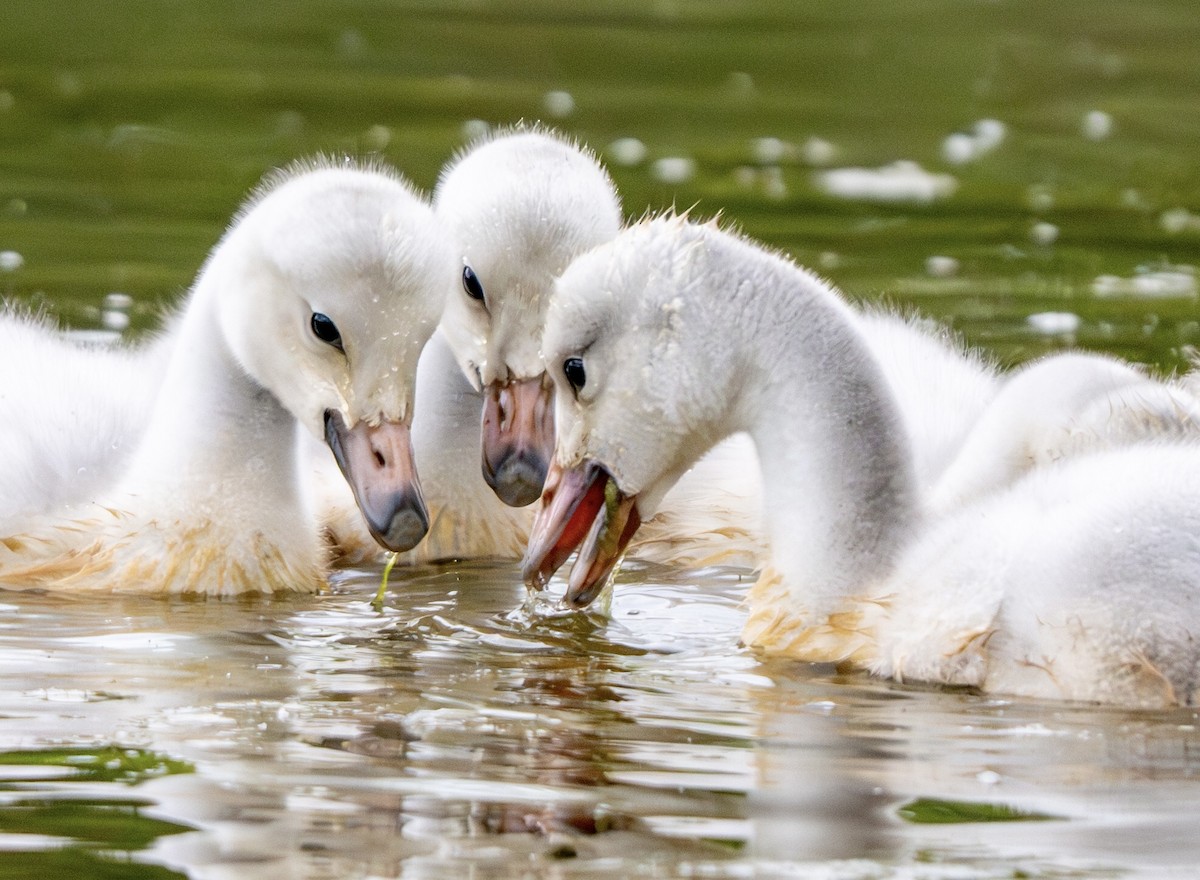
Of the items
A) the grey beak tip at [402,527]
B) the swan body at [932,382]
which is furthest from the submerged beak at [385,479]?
the swan body at [932,382]

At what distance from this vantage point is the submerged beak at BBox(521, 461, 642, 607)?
22.9ft

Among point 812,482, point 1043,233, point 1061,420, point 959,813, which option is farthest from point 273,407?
point 1043,233

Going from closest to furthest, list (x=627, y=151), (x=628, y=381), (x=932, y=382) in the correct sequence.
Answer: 1. (x=628, y=381)
2. (x=932, y=382)
3. (x=627, y=151)

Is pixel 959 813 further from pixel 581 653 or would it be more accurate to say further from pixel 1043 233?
pixel 1043 233

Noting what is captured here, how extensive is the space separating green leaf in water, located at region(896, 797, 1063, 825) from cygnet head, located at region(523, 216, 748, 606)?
170 cm

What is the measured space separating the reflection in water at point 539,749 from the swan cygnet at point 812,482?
5.4 inches

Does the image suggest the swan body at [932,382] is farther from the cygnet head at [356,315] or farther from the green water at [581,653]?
→ the cygnet head at [356,315]

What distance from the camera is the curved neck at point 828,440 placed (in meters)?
6.63

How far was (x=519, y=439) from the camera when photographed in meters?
7.71

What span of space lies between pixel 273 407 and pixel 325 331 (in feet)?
1.89

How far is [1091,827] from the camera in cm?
524

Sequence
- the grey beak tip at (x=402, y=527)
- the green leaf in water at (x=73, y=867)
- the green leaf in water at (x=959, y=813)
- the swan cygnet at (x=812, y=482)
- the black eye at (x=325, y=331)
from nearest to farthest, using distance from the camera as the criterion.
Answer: the green leaf in water at (x=73, y=867), the green leaf in water at (x=959, y=813), the swan cygnet at (x=812, y=482), the grey beak tip at (x=402, y=527), the black eye at (x=325, y=331)

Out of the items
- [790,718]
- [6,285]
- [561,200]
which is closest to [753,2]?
[6,285]

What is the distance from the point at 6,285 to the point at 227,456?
3867 millimetres
